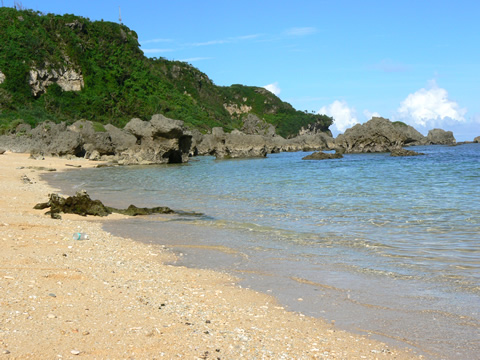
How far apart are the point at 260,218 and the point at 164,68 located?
105691mm

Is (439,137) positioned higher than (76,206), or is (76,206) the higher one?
(439,137)

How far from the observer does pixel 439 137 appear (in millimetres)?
92125

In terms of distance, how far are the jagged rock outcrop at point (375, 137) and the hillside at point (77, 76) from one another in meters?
28.5

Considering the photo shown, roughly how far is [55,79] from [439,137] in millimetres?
69815

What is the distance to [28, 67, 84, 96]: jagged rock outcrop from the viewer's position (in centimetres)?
6488

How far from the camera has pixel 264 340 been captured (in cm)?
409

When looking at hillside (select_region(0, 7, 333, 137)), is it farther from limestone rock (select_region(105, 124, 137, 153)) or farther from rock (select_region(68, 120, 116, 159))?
limestone rock (select_region(105, 124, 137, 153))

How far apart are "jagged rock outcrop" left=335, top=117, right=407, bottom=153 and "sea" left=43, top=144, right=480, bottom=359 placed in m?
36.2

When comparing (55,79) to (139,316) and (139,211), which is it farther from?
(139,316)

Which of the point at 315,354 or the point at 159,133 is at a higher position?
the point at 159,133

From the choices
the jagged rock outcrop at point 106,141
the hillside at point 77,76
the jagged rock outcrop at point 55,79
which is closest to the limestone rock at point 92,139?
the jagged rock outcrop at point 106,141

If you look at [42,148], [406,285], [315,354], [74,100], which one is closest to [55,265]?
[315,354]

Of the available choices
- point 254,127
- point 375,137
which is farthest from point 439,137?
point 375,137

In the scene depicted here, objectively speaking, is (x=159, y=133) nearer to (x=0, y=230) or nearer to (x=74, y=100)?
(x=0, y=230)
